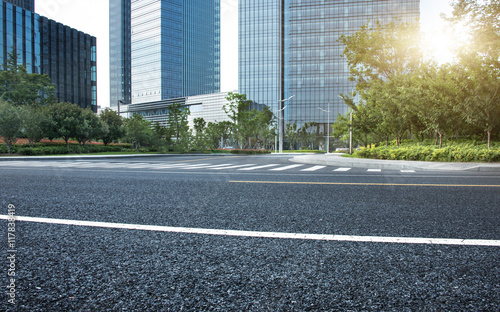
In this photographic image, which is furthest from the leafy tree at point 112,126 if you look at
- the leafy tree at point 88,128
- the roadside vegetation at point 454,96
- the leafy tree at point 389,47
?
the roadside vegetation at point 454,96

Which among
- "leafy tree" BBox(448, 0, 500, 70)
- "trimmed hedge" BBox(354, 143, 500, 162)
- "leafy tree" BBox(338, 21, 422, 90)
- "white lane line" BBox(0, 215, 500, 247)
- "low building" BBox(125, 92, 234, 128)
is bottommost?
"white lane line" BBox(0, 215, 500, 247)

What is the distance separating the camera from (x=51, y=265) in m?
2.20

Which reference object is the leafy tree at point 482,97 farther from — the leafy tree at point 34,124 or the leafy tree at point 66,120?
the leafy tree at point 34,124

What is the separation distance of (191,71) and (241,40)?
1691 inches

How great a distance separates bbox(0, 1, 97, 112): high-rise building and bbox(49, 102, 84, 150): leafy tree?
26.7 meters

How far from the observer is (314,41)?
299 feet

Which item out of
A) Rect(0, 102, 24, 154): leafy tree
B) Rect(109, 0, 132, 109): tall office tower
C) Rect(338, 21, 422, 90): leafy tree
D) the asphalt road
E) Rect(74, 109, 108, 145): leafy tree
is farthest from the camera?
Rect(109, 0, 132, 109): tall office tower

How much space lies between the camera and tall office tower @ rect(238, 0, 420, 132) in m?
88.1

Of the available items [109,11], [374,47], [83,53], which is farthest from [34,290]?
[109,11]

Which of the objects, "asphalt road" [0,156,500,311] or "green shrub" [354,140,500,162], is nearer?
"asphalt road" [0,156,500,311]

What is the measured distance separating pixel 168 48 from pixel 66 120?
107 metres

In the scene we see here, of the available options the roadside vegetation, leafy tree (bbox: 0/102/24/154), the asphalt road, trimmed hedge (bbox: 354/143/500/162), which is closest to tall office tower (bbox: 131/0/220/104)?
leafy tree (bbox: 0/102/24/154)

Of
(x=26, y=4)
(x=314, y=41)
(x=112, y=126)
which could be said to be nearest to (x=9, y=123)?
(x=112, y=126)

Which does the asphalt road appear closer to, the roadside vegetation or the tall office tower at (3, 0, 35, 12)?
the roadside vegetation
